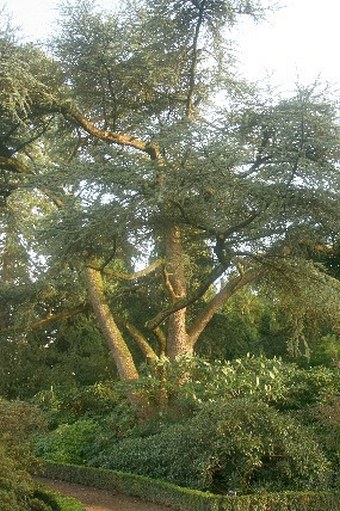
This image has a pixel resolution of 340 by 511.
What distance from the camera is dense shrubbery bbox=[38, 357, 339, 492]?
9805 mm

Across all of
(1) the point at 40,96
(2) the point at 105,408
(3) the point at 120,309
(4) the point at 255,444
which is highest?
(1) the point at 40,96

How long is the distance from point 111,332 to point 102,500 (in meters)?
5.81

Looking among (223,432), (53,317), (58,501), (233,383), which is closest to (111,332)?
(53,317)

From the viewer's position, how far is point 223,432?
969cm

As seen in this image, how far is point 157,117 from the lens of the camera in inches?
634

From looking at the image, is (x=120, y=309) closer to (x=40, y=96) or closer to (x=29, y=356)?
(x=29, y=356)

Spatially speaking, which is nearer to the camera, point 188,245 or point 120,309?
point 188,245

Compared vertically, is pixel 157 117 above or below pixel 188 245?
above

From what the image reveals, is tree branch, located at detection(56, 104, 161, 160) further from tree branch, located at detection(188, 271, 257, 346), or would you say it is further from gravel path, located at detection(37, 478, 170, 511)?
gravel path, located at detection(37, 478, 170, 511)

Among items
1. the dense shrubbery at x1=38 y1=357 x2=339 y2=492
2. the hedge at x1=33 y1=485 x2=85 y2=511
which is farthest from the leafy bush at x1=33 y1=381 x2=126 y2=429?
the hedge at x1=33 y1=485 x2=85 y2=511

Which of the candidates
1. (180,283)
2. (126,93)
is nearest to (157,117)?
(126,93)

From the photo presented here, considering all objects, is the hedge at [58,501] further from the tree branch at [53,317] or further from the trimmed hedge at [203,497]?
the tree branch at [53,317]

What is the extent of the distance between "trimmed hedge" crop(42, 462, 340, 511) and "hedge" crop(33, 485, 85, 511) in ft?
4.55

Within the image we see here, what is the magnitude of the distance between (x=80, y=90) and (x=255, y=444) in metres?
8.84
